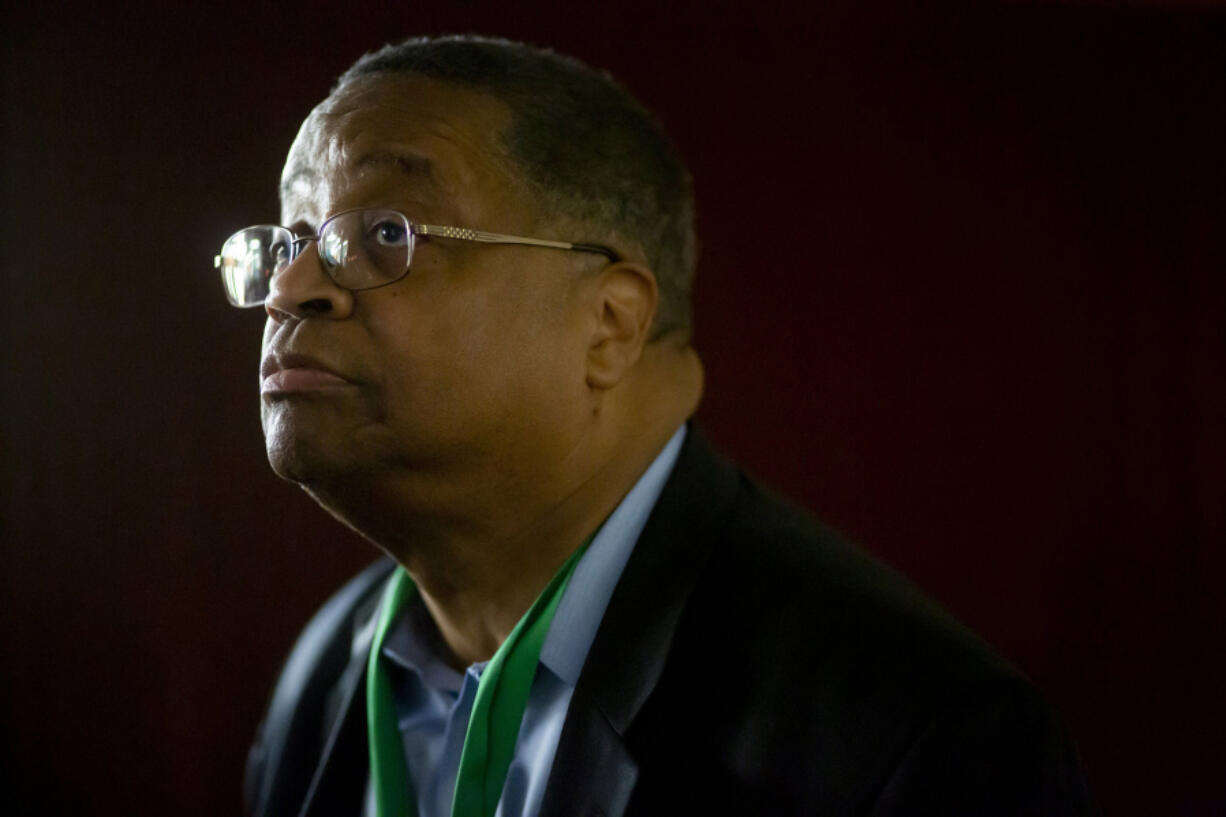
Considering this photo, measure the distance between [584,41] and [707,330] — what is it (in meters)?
0.58

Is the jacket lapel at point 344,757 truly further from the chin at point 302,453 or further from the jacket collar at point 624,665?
the chin at point 302,453

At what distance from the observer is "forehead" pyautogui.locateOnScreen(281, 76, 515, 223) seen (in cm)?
122

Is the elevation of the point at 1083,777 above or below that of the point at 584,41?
below

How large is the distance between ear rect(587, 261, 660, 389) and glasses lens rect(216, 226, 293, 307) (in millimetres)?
383

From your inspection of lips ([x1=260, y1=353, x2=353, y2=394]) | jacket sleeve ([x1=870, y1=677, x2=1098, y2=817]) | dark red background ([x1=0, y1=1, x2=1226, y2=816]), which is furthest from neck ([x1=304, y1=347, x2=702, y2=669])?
dark red background ([x1=0, y1=1, x2=1226, y2=816])

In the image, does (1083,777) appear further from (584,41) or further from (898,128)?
(584,41)

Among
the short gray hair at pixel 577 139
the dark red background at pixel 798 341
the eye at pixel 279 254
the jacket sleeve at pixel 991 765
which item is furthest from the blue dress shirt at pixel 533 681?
the dark red background at pixel 798 341

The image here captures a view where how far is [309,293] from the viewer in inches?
46.7

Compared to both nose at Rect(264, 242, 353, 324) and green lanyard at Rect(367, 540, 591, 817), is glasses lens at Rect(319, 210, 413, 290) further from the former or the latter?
green lanyard at Rect(367, 540, 591, 817)

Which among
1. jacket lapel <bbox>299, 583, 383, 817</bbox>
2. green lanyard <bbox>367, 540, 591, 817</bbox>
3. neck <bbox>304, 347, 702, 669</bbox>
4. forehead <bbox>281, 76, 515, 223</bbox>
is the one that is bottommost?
jacket lapel <bbox>299, 583, 383, 817</bbox>

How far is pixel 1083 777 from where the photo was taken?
1.06 meters

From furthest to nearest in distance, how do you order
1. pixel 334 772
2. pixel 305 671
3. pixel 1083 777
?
pixel 305 671, pixel 334 772, pixel 1083 777

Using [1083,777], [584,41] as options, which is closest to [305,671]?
[1083,777]

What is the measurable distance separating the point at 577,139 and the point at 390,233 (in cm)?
27
